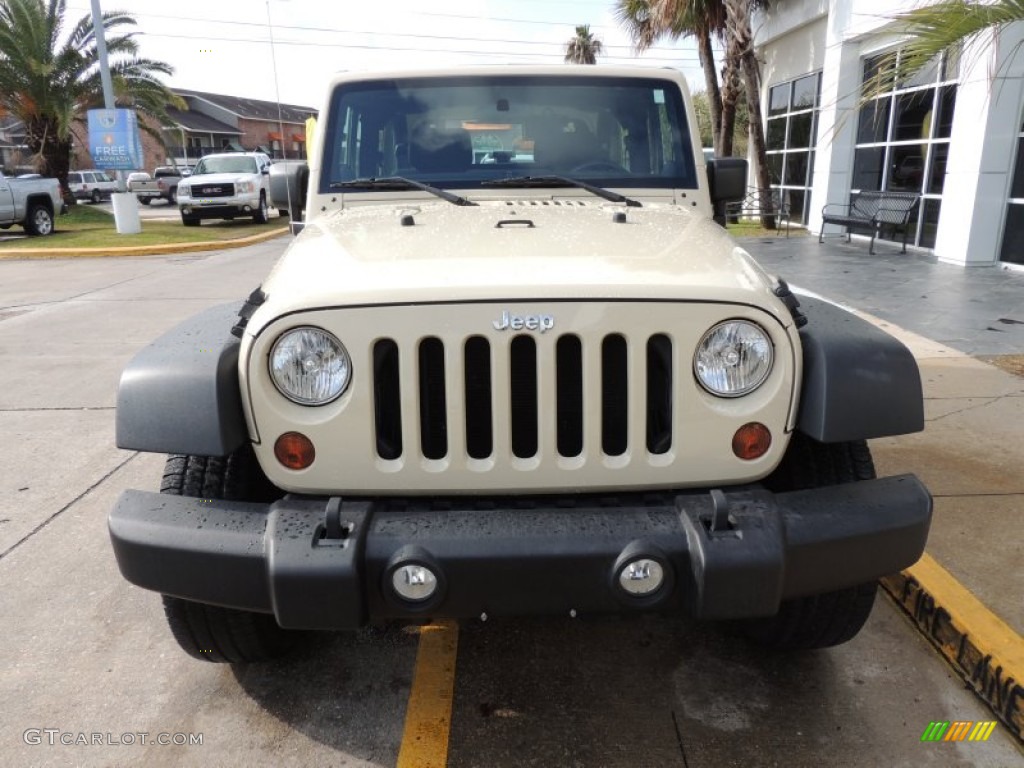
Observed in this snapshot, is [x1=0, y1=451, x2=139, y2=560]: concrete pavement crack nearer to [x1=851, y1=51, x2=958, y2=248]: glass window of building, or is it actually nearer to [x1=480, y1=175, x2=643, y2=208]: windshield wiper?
[x1=480, y1=175, x2=643, y2=208]: windshield wiper

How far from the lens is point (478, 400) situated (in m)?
2.09

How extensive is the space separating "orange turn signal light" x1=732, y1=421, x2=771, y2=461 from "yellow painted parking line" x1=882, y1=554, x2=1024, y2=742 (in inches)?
37.6

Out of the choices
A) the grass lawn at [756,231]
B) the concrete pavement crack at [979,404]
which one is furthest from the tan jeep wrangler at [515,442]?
the grass lawn at [756,231]

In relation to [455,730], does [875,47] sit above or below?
above

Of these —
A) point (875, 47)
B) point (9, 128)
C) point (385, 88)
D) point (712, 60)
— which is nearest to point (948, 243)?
point (875, 47)

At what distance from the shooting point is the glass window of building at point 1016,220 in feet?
31.8

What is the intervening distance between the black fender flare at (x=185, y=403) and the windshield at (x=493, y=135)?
4.86ft

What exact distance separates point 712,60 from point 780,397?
16599 mm

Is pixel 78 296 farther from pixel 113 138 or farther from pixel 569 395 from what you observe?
pixel 569 395

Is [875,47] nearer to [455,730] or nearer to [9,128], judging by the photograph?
[455,730]

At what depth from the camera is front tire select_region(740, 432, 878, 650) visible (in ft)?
7.45

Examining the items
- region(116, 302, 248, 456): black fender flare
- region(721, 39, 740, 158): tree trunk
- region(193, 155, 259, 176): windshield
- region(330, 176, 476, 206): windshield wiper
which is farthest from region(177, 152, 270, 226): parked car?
region(116, 302, 248, 456): black fender flare

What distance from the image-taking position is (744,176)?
11.4 ft

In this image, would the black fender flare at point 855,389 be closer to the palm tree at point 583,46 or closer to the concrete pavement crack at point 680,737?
the concrete pavement crack at point 680,737
